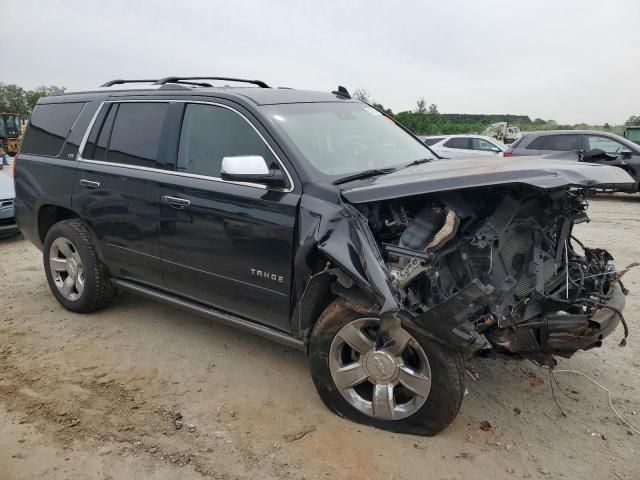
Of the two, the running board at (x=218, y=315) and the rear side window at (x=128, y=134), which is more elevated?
the rear side window at (x=128, y=134)

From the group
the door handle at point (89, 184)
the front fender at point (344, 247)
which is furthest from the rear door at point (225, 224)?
the door handle at point (89, 184)

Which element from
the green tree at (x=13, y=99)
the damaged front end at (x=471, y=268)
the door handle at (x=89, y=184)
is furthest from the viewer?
the green tree at (x=13, y=99)

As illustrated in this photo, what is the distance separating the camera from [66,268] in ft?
15.4

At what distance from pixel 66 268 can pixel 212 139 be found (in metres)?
2.12

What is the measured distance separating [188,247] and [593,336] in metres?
2.57

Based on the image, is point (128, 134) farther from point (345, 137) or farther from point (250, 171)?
point (345, 137)

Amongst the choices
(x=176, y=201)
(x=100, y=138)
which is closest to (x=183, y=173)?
(x=176, y=201)

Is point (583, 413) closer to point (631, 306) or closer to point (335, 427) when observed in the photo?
point (335, 427)

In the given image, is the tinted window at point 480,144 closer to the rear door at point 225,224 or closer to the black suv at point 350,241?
the black suv at point 350,241

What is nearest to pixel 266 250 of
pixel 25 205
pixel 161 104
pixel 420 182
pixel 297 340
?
pixel 297 340

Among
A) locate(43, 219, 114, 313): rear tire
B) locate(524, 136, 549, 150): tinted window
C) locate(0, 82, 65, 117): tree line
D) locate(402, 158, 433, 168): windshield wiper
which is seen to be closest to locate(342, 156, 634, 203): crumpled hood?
locate(402, 158, 433, 168): windshield wiper

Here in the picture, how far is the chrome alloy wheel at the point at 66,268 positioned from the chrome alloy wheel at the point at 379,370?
8.86ft

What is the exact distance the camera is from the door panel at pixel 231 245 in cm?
316

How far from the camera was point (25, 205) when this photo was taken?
494cm
